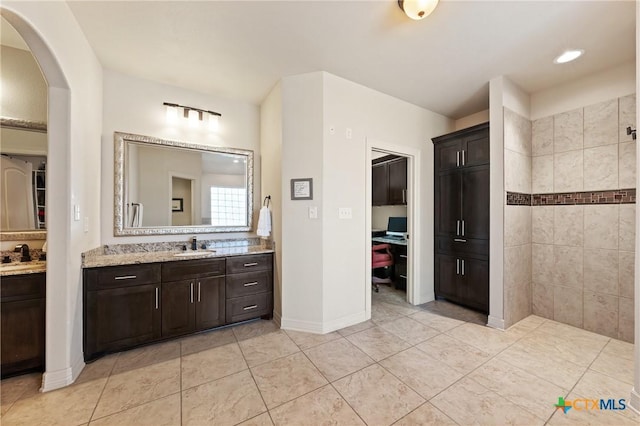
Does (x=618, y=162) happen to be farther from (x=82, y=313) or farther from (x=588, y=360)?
(x=82, y=313)

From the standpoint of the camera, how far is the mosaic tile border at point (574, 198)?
2350 mm

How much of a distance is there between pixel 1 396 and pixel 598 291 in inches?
200

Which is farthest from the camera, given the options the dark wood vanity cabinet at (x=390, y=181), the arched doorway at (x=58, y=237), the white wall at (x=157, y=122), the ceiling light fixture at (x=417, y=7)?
the dark wood vanity cabinet at (x=390, y=181)

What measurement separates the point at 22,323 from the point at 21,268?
0.40 meters

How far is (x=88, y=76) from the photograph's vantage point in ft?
6.91

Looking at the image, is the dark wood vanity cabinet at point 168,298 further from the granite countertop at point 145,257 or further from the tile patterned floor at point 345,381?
the tile patterned floor at point 345,381

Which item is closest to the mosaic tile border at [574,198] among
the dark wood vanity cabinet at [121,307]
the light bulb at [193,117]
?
the light bulb at [193,117]

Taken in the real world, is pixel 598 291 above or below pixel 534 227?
below

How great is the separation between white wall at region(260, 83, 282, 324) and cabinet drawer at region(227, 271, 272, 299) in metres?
0.10

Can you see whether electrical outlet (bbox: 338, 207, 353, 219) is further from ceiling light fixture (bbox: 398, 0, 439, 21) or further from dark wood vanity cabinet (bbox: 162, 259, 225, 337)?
ceiling light fixture (bbox: 398, 0, 439, 21)

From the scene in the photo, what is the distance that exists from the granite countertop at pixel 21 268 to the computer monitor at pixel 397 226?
172 inches

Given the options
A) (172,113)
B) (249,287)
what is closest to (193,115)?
(172,113)

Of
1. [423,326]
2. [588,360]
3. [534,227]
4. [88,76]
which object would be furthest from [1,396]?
[534,227]

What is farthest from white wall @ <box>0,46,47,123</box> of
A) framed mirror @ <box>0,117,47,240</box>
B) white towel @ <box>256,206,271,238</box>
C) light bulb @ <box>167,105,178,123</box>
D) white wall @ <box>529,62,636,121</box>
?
white wall @ <box>529,62,636,121</box>
